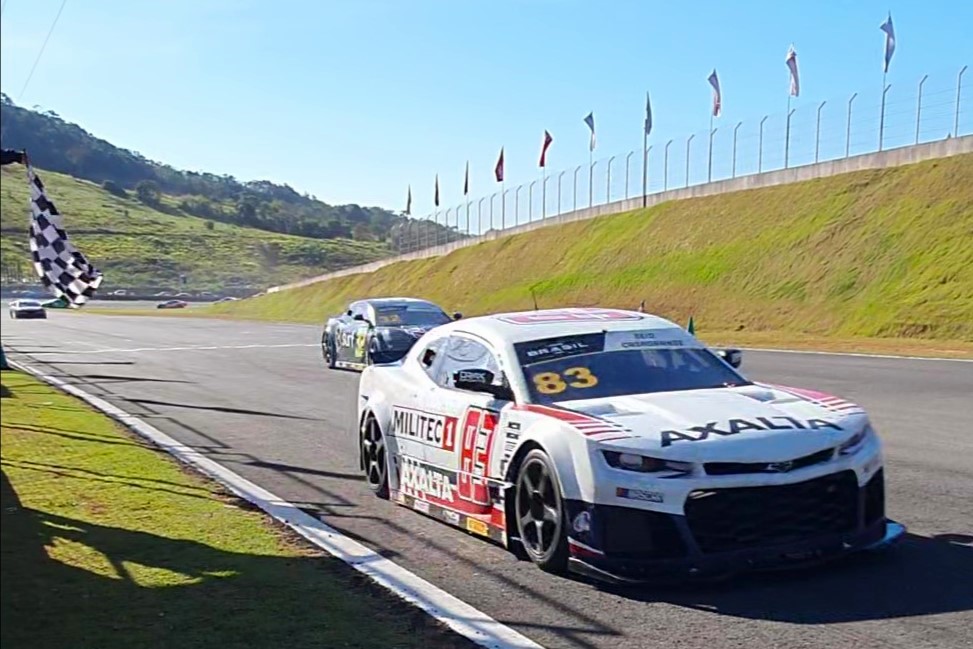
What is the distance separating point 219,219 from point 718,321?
99.5 ft

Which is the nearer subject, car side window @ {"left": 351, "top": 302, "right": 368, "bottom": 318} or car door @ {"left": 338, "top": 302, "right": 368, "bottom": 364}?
car door @ {"left": 338, "top": 302, "right": 368, "bottom": 364}

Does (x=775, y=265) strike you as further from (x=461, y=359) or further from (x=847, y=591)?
(x=847, y=591)

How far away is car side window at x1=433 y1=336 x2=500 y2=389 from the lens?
7.56m

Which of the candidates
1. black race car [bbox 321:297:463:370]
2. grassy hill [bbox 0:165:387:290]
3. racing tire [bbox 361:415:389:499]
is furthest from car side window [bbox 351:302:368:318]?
racing tire [bbox 361:415:389:499]

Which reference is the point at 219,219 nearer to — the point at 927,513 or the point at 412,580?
the point at 412,580

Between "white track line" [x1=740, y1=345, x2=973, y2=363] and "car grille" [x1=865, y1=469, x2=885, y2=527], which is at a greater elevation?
"car grille" [x1=865, y1=469, x2=885, y2=527]

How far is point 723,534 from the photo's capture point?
5746mm

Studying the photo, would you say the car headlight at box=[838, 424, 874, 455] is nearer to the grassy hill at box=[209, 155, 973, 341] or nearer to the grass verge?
the grass verge

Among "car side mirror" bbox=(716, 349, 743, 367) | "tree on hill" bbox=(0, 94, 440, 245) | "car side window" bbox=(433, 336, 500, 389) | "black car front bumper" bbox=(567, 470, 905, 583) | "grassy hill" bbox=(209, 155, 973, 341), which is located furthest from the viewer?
"grassy hill" bbox=(209, 155, 973, 341)

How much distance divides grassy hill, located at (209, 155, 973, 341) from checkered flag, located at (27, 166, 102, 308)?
18524 mm

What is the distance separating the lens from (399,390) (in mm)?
8516

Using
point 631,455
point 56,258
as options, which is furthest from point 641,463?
point 56,258

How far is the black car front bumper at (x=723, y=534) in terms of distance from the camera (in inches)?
225

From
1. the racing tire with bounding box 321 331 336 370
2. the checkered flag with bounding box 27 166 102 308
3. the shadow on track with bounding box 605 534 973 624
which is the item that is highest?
the checkered flag with bounding box 27 166 102 308
